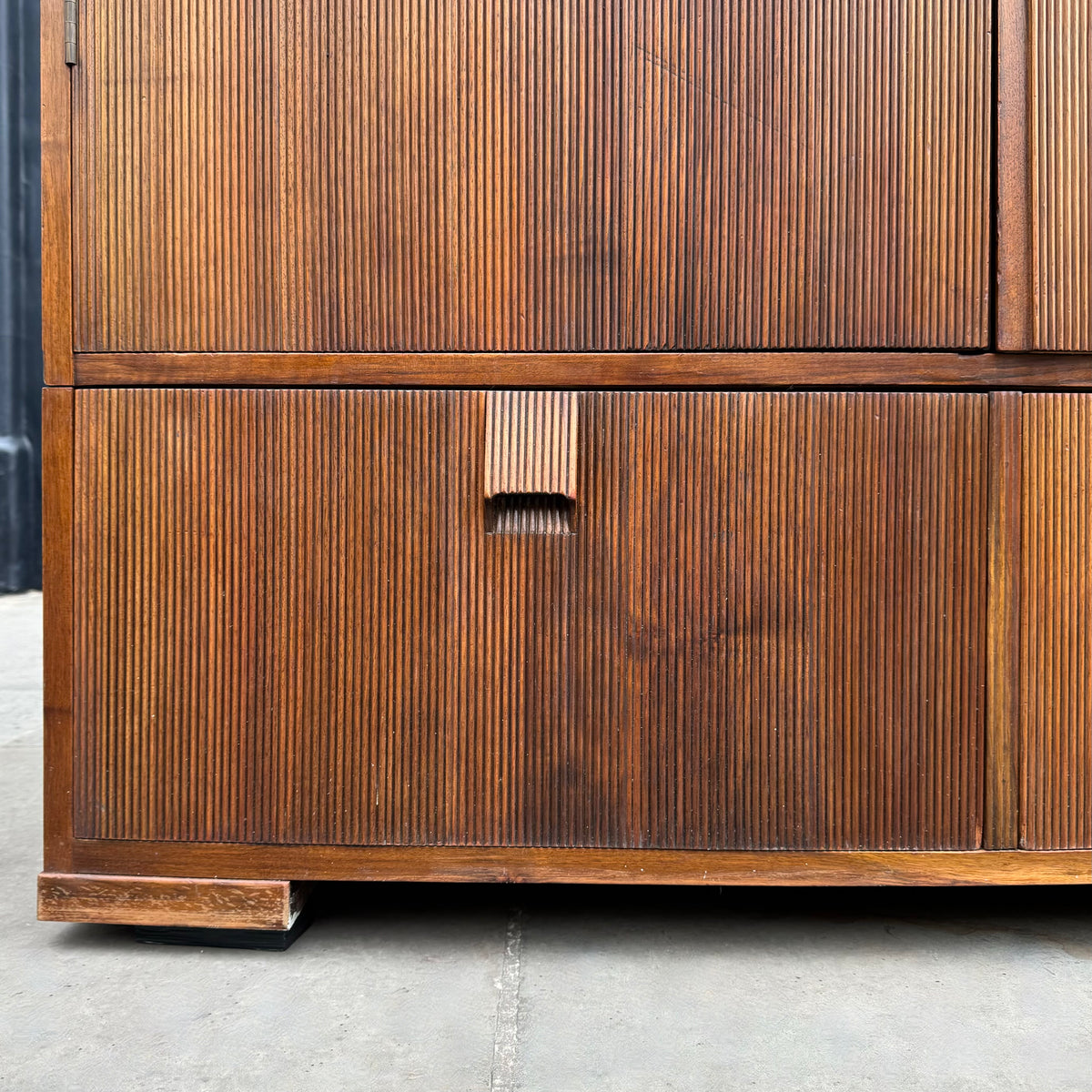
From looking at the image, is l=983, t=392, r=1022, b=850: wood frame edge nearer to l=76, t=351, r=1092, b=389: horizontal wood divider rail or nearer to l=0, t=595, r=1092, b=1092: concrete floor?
l=76, t=351, r=1092, b=389: horizontal wood divider rail

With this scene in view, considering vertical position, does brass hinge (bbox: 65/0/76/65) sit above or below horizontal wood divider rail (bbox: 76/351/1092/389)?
above

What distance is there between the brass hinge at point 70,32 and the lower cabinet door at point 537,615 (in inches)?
31.4

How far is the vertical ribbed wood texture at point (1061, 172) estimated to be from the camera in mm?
1975

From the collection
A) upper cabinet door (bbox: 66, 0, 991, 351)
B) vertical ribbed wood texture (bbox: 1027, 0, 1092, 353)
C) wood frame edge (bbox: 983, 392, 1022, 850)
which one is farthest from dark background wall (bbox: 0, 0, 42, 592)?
vertical ribbed wood texture (bbox: 1027, 0, 1092, 353)

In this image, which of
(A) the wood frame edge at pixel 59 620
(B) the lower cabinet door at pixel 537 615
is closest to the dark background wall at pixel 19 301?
(A) the wood frame edge at pixel 59 620

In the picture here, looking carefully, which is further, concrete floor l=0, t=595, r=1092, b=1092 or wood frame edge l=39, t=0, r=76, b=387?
wood frame edge l=39, t=0, r=76, b=387

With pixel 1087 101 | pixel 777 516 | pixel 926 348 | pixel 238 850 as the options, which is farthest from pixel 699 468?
pixel 238 850

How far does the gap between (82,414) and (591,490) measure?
1.24 m

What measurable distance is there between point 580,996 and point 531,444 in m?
1.23

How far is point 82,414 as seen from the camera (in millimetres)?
2053

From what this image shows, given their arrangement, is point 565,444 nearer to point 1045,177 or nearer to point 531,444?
point 531,444

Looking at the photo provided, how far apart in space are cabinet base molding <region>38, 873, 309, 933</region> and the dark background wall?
728cm

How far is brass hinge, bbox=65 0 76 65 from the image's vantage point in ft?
6.64

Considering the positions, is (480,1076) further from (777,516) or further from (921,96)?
(921,96)
